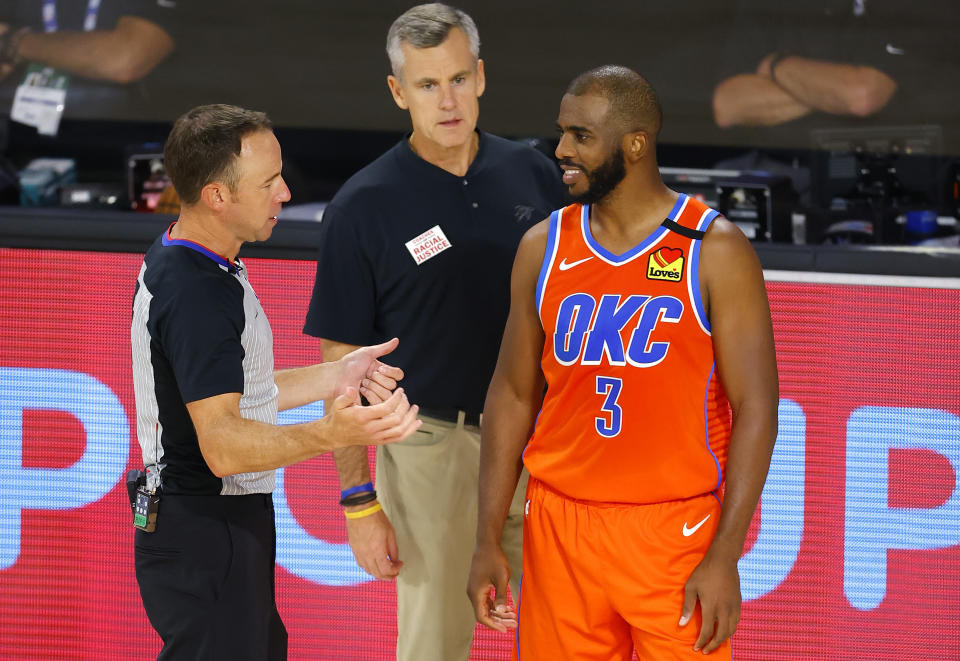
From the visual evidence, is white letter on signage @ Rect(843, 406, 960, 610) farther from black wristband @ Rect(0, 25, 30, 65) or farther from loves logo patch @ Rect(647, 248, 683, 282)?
black wristband @ Rect(0, 25, 30, 65)

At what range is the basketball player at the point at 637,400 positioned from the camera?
1.79m

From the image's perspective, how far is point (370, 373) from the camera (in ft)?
6.44

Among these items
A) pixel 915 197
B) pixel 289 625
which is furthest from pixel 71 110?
pixel 915 197

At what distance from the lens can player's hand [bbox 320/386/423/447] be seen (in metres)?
1.67

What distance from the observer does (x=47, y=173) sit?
3.91 metres

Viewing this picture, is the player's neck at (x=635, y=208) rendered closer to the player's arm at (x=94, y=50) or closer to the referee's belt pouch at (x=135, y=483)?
the referee's belt pouch at (x=135, y=483)

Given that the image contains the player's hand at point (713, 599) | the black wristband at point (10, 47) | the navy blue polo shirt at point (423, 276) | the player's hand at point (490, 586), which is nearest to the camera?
the player's hand at point (713, 599)

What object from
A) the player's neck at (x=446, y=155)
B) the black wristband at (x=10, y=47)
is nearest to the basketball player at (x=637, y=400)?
the player's neck at (x=446, y=155)

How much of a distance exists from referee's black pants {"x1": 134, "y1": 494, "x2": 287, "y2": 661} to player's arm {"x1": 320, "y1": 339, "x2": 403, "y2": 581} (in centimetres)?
37

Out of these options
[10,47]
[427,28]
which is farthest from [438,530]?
[10,47]

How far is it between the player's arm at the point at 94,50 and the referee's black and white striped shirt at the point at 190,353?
3502 millimetres

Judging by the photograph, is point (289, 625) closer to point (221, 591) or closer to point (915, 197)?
point (221, 591)

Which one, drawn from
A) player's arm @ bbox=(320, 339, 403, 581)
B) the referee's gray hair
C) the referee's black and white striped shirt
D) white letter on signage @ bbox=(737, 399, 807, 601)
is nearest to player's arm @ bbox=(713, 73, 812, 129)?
white letter on signage @ bbox=(737, 399, 807, 601)

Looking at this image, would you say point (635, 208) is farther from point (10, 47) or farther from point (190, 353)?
point (10, 47)
